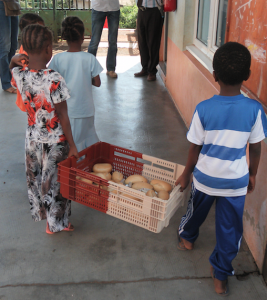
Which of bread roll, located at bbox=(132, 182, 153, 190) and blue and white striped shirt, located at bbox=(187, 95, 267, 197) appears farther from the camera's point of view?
bread roll, located at bbox=(132, 182, 153, 190)

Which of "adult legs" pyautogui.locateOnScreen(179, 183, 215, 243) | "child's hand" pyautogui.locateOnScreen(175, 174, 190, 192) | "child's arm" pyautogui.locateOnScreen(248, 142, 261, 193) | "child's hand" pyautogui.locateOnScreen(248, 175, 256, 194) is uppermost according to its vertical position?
"child's arm" pyautogui.locateOnScreen(248, 142, 261, 193)

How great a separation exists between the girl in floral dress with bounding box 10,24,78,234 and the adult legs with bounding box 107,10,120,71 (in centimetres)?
424

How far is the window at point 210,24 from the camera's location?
3436 millimetres

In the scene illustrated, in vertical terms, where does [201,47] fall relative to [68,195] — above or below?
above

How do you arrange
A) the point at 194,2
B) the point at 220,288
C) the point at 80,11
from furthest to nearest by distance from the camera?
the point at 80,11, the point at 194,2, the point at 220,288

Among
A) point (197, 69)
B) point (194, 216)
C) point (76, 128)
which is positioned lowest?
point (194, 216)

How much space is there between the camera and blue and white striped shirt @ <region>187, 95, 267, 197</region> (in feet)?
5.48

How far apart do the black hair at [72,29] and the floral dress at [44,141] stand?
71 cm

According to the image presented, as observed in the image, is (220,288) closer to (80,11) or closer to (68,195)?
(68,195)

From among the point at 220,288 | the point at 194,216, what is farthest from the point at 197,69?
the point at 220,288

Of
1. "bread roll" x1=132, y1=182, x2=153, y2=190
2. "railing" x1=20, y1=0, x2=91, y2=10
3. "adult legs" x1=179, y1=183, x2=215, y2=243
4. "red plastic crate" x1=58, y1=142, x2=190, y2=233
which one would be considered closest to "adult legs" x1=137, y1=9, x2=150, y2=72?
"railing" x1=20, y1=0, x2=91, y2=10

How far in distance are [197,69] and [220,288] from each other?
2.55m

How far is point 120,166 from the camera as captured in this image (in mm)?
2584

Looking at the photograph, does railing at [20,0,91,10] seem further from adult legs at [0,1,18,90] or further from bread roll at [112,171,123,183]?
bread roll at [112,171,123,183]
